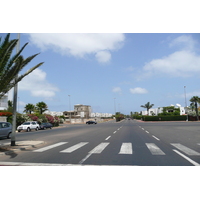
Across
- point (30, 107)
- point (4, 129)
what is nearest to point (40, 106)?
point (30, 107)

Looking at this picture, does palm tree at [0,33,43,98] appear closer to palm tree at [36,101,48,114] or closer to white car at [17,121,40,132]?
white car at [17,121,40,132]

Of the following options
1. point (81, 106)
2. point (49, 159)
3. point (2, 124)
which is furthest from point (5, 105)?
point (81, 106)

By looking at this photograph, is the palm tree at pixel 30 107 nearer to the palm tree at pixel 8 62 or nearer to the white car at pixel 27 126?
the white car at pixel 27 126

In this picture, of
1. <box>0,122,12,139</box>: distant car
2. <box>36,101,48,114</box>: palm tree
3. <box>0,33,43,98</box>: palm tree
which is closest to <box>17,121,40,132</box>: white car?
<box>0,122,12,139</box>: distant car

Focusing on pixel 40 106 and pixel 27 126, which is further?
pixel 40 106

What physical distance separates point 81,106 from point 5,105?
9160cm

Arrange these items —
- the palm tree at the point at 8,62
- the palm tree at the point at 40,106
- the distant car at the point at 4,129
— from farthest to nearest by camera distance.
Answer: the palm tree at the point at 40,106, the distant car at the point at 4,129, the palm tree at the point at 8,62

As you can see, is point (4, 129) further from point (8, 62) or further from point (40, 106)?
point (40, 106)

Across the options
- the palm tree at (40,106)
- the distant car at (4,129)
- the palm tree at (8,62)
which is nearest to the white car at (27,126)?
the distant car at (4,129)

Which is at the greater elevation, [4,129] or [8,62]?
[8,62]

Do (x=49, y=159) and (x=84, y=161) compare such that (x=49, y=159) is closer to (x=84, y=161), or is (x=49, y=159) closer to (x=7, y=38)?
(x=84, y=161)
